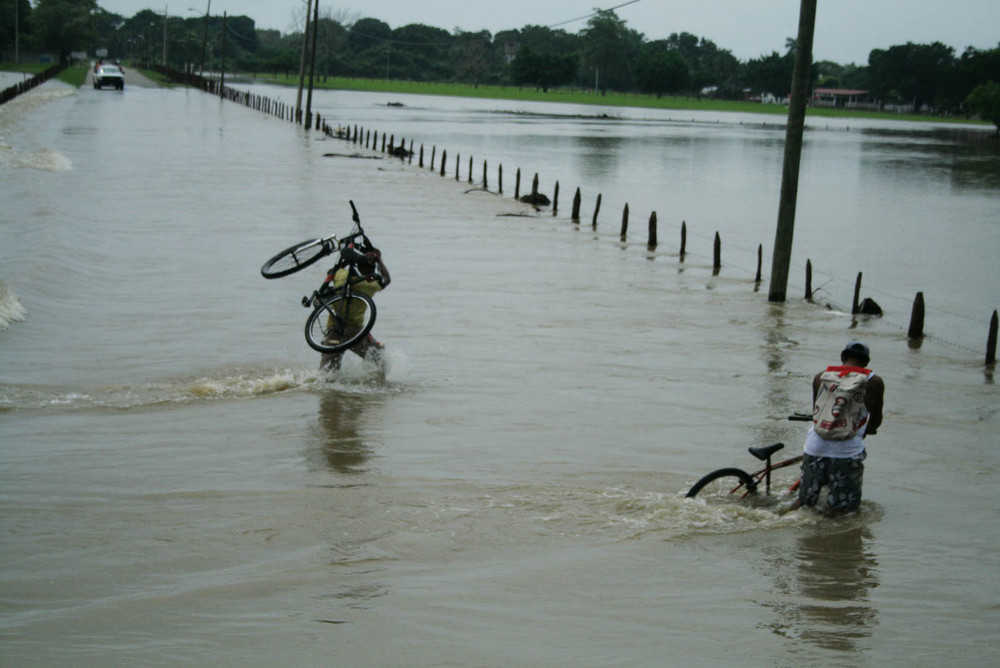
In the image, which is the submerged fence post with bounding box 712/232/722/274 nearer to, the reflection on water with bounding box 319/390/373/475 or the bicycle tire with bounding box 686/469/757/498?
the reflection on water with bounding box 319/390/373/475

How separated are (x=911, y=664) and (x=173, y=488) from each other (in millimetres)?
5865

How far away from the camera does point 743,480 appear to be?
892 cm

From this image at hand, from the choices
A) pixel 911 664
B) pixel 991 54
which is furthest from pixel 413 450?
pixel 991 54

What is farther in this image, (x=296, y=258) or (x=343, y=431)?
(x=296, y=258)

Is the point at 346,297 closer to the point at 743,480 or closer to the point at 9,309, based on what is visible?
the point at 743,480

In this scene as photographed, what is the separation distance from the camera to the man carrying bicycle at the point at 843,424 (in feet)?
26.9

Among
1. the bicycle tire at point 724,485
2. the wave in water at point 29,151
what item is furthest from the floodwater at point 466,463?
the wave in water at point 29,151

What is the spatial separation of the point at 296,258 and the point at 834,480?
6856 mm

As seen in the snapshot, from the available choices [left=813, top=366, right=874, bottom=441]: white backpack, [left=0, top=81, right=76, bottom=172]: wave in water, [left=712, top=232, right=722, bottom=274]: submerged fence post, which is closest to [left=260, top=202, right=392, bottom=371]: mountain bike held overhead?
[left=813, top=366, right=874, bottom=441]: white backpack

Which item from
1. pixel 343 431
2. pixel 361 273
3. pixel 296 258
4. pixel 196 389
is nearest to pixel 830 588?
pixel 343 431

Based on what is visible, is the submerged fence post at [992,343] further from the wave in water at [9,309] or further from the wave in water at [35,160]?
the wave in water at [35,160]

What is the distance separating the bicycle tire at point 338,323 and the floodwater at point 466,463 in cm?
66

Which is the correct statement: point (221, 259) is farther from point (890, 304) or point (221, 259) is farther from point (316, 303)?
point (890, 304)

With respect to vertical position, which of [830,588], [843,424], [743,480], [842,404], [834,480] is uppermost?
[842,404]
